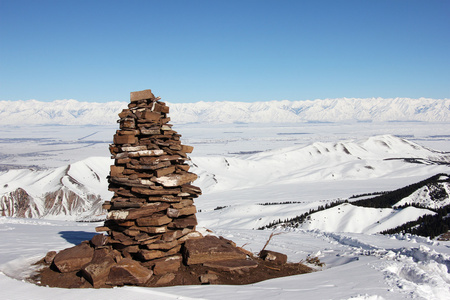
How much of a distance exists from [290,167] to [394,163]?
107 feet

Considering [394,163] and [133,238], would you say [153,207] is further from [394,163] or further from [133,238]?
[394,163]

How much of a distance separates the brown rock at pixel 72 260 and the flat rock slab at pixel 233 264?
11.0 feet

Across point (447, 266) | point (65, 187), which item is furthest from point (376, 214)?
point (65, 187)

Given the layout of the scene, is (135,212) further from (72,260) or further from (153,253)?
(72,260)

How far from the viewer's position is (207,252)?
388 inches

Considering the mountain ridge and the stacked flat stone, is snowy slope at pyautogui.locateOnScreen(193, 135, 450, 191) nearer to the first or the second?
the mountain ridge

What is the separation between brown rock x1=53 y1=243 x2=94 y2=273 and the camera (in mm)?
9109

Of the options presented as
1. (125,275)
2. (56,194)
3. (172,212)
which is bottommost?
(56,194)

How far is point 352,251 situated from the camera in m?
13.1

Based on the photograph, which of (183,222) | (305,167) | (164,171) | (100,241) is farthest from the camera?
(305,167)

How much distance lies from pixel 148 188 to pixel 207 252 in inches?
105

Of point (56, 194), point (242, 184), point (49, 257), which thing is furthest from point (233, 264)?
point (242, 184)

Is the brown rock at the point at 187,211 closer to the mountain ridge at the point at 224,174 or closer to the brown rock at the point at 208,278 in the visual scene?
the brown rock at the point at 208,278

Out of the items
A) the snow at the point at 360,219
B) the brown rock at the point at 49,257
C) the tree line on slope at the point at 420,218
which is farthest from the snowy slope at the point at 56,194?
the brown rock at the point at 49,257
